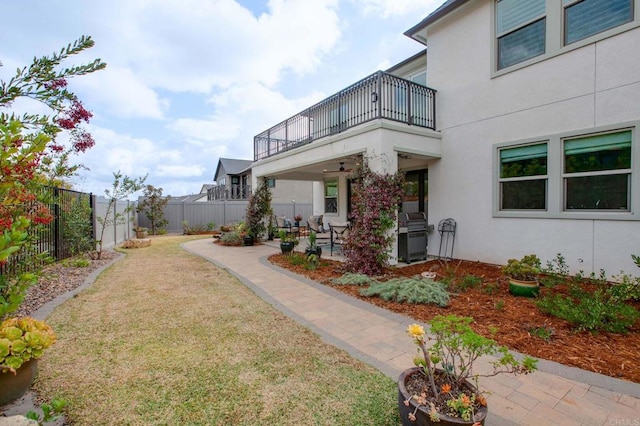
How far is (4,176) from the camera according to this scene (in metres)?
1.80

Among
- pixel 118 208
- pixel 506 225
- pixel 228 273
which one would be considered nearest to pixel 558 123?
pixel 506 225

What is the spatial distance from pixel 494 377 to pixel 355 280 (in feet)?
11.2

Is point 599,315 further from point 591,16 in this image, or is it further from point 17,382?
point 17,382

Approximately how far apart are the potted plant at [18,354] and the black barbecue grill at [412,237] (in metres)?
6.71

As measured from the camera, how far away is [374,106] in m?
7.50

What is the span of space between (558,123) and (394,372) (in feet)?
20.5

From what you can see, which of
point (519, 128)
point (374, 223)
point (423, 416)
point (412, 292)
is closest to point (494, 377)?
point (423, 416)

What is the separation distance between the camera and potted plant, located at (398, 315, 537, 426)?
1766 mm

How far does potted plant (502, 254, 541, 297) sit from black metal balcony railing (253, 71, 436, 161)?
411cm

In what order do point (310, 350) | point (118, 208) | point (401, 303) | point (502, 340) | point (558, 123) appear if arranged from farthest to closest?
point (118, 208) → point (558, 123) → point (401, 303) → point (502, 340) → point (310, 350)

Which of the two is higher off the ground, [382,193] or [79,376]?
[382,193]

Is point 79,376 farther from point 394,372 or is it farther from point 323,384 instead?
point 394,372

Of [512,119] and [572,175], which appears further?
[512,119]

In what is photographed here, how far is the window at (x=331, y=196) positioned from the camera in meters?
14.1
